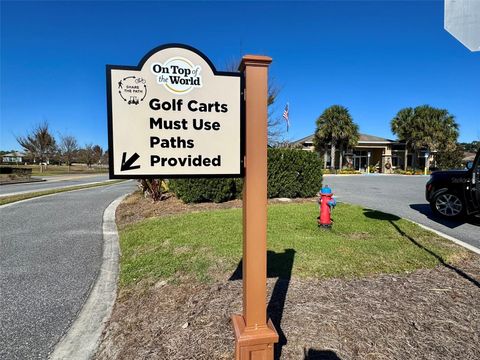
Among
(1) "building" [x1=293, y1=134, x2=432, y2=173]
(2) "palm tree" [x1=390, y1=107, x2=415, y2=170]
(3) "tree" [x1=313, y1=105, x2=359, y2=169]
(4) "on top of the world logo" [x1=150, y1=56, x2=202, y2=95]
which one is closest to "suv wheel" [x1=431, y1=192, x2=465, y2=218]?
(4) "on top of the world logo" [x1=150, y1=56, x2=202, y2=95]

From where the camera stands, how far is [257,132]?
2027 millimetres

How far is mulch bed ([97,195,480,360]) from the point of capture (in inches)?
97.0

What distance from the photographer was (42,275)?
447cm

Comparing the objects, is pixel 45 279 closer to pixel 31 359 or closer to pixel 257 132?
pixel 31 359

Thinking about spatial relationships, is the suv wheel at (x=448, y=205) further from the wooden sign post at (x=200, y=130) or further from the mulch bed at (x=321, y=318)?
the wooden sign post at (x=200, y=130)

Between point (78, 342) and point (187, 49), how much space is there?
265 cm

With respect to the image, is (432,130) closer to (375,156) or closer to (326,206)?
(375,156)

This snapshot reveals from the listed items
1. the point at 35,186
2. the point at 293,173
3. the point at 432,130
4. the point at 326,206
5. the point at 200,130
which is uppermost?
the point at 432,130

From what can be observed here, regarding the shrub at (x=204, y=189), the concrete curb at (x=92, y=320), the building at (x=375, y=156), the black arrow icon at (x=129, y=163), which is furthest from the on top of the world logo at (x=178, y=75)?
the building at (x=375, y=156)

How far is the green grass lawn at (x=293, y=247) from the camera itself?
13.5ft

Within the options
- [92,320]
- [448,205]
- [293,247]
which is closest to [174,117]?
[92,320]

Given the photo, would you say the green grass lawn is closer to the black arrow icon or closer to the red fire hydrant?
the red fire hydrant

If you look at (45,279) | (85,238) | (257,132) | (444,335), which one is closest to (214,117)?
(257,132)

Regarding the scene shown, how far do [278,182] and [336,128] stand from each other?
2944 cm
